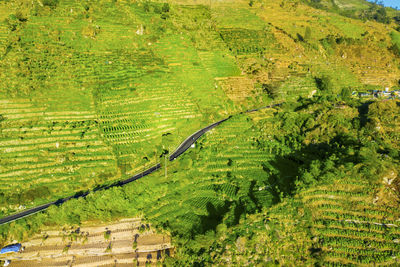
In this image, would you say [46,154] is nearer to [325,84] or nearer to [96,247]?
[96,247]

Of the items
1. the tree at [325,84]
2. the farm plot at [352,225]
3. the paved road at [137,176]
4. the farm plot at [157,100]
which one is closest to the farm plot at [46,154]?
the paved road at [137,176]

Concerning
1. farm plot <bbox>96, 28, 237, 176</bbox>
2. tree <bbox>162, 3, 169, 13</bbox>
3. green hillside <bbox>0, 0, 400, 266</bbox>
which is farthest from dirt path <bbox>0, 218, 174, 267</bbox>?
tree <bbox>162, 3, 169, 13</bbox>

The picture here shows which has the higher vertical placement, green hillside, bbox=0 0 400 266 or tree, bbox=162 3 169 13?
tree, bbox=162 3 169 13

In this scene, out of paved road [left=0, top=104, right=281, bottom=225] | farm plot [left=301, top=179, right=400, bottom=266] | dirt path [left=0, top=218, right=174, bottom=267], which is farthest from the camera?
paved road [left=0, top=104, right=281, bottom=225]

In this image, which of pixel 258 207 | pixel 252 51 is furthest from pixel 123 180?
pixel 252 51

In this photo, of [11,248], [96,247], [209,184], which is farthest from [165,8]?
[11,248]

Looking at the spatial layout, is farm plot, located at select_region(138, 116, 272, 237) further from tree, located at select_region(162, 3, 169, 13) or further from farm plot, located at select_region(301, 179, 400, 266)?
tree, located at select_region(162, 3, 169, 13)
